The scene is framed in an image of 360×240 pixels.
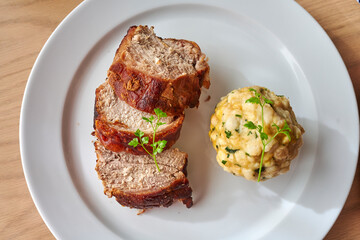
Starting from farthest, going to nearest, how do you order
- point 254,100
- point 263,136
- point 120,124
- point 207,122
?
1. point 207,122
2. point 120,124
3. point 254,100
4. point 263,136

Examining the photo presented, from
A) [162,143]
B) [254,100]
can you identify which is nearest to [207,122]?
[162,143]

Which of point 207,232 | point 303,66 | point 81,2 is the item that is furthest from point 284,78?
point 81,2

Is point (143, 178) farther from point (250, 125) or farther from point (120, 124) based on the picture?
point (250, 125)

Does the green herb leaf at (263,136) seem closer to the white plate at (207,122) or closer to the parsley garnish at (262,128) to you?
the parsley garnish at (262,128)

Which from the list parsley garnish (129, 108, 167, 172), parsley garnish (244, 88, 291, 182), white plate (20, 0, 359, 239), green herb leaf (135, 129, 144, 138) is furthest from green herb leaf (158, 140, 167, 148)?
parsley garnish (244, 88, 291, 182)

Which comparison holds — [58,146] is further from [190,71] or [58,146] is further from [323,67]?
[323,67]

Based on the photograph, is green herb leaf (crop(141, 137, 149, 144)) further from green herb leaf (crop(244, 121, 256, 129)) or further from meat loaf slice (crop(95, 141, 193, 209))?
green herb leaf (crop(244, 121, 256, 129))
